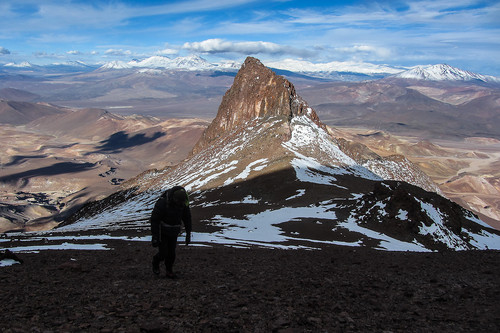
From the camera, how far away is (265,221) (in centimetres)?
3372

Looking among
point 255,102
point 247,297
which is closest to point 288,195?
point 247,297

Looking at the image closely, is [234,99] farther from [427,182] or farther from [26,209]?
[26,209]

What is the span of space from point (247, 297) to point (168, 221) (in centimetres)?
338

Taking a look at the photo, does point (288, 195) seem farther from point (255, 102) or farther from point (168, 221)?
point (255, 102)

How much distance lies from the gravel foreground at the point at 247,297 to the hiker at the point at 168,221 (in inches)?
24.6

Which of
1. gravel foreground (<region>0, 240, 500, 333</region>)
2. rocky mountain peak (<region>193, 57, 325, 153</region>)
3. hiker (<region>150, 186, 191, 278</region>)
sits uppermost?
rocky mountain peak (<region>193, 57, 325, 153</region>)

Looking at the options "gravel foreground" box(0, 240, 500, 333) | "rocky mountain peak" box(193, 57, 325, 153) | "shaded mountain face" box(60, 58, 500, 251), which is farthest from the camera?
"rocky mountain peak" box(193, 57, 325, 153)

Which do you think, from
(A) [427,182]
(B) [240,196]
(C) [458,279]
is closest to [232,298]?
(C) [458,279]

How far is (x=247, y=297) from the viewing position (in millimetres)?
8750

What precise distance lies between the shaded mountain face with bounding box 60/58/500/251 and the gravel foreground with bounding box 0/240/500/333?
34.7ft

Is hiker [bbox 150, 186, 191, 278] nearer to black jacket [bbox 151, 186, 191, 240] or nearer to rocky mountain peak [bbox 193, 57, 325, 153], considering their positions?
black jacket [bbox 151, 186, 191, 240]

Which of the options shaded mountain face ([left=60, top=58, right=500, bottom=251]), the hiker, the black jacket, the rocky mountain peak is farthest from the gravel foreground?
the rocky mountain peak

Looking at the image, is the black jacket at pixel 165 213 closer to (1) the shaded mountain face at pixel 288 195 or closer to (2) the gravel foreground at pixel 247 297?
(2) the gravel foreground at pixel 247 297

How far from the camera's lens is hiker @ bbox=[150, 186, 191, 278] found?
10.8m
